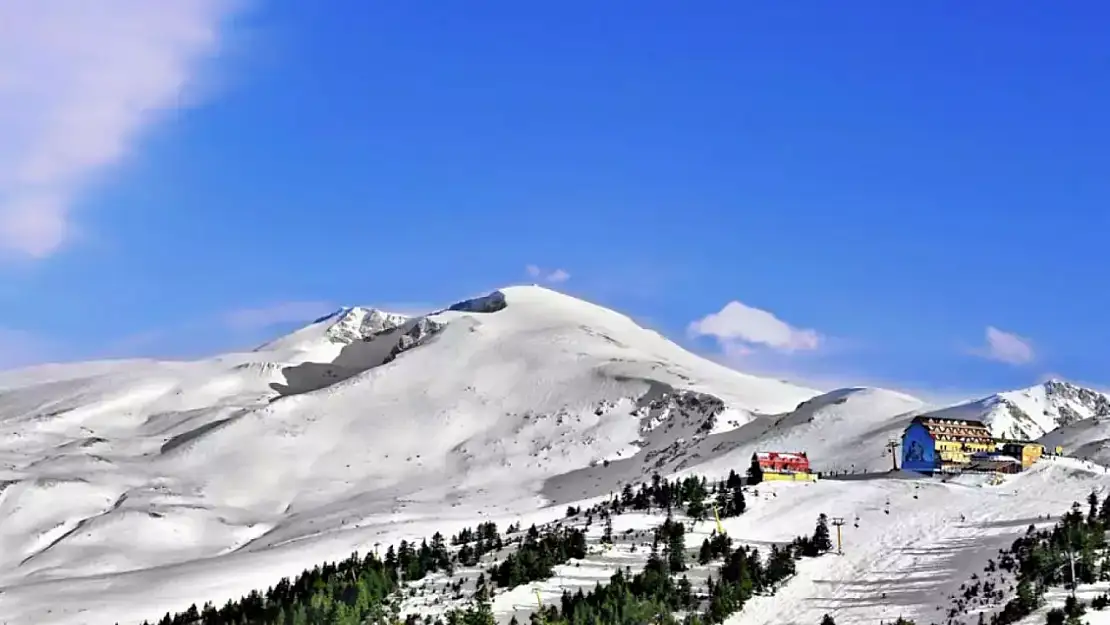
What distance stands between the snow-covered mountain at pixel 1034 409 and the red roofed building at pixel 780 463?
27878mm

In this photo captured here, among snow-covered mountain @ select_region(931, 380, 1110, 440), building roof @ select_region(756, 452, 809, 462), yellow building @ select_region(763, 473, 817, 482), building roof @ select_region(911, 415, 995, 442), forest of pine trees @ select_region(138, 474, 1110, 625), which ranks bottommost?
forest of pine trees @ select_region(138, 474, 1110, 625)

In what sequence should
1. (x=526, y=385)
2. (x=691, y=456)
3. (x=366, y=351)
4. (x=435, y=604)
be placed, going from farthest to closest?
(x=366, y=351) < (x=526, y=385) < (x=691, y=456) < (x=435, y=604)

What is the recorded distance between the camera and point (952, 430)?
236ft

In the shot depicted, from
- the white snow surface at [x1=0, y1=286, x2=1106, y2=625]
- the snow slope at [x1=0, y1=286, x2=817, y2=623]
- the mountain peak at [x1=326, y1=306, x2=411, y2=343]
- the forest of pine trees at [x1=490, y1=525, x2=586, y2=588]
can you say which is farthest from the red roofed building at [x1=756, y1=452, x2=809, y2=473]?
the mountain peak at [x1=326, y1=306, x2=411, y2=343]

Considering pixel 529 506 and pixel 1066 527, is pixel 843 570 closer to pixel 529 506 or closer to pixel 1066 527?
pixel 1066 527

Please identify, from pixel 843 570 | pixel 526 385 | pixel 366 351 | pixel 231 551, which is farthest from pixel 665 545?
pixel 366 351

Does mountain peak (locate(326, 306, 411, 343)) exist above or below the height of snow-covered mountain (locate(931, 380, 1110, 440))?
above

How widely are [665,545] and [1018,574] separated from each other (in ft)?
46.6

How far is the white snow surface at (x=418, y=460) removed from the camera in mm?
58656

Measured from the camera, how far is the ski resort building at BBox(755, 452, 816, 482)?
67062 mm

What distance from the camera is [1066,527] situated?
1635 inches

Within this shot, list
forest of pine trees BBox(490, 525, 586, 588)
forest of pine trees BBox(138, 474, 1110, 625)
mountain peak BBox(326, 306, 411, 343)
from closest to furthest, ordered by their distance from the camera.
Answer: forest of pine trees BBox(138, 474, 1110, 625), forest of pine trees BBox(490, 525, 586, 588), mountain peak BBox(326, 306, 411, 343)

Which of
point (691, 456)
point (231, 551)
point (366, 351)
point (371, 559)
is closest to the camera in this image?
point (371, 559)

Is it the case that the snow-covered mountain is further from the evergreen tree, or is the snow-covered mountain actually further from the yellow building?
the evergreen tree
